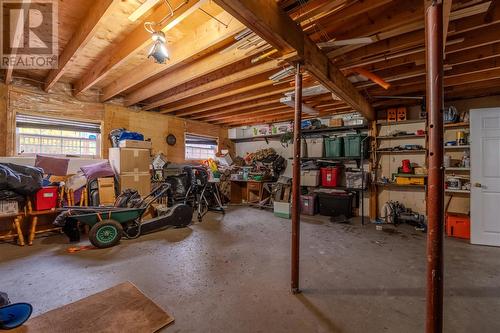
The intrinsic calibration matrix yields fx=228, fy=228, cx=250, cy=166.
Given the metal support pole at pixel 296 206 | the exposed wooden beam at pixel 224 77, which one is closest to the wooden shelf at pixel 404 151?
the exposed wooden beam at pixel 224 77

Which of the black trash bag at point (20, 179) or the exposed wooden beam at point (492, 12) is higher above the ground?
the exposed wooden beam at point (492, 12)

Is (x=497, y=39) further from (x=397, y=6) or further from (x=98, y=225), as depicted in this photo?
(x=98, y=225)

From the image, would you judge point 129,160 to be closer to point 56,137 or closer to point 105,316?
point 56,137

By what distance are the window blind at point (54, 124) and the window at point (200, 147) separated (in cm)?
224

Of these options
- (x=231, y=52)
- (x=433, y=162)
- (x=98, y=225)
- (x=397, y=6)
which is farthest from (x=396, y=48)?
(x=98, y=225)

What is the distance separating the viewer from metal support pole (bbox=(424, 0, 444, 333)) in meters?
1.04

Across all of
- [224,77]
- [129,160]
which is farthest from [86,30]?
[129,160]

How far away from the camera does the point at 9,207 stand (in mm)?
3033

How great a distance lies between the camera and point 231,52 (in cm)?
266

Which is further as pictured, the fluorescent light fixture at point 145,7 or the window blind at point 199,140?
the window blind at point 199,140

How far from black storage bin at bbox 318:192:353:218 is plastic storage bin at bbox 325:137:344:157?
910 millimetres

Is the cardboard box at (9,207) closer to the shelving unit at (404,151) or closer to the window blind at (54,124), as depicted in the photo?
the window blind at (54,124)

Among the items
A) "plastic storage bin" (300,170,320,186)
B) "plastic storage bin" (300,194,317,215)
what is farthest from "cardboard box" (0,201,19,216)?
"plastic storage bin" (300,170,320,186)

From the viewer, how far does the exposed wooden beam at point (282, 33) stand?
147 centimetres
